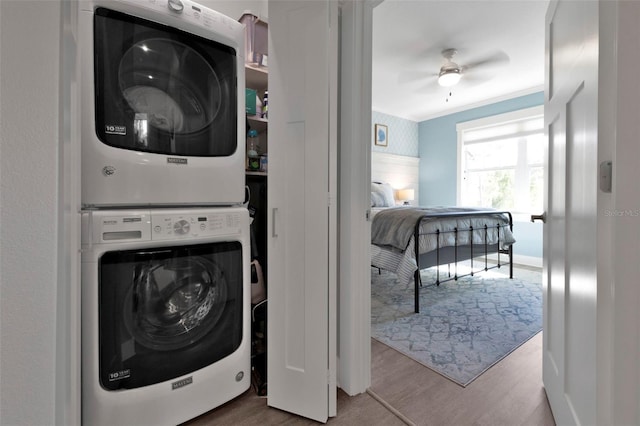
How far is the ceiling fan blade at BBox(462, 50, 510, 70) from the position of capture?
3.30 meters

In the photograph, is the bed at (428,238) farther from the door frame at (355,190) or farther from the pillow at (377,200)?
the pillow at (377,200)

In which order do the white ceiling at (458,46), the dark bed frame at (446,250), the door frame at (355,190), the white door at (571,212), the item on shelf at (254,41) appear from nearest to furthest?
the white door at (571,212) < the door frame at (355,190) < the item on shelf at (254,41) < the dark bed frame at (446,250) < the white ceiling at (458,46)

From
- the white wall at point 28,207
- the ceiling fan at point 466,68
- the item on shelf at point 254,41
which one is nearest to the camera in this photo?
the white wall at point 28,207

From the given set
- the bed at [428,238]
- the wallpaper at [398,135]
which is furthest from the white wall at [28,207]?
the wallpaper at [398,135]

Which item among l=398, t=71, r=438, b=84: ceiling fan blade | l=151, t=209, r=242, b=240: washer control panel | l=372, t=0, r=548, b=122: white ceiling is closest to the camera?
l=151, t=209, r=242, b=240: washer control panel

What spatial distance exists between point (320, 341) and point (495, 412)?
2.90 ft

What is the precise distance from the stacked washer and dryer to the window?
460 cm

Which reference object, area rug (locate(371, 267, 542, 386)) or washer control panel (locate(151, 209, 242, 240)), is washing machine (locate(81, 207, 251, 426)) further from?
area rug (locate(371, 267, 542, 386))

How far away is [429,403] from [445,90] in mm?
4360

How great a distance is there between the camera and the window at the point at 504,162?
4359mm

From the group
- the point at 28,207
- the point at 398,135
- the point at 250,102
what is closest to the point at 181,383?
the point at 28,207

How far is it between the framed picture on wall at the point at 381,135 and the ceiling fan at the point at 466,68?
1.38m

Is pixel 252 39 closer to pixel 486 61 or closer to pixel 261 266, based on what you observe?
pixel 261 266

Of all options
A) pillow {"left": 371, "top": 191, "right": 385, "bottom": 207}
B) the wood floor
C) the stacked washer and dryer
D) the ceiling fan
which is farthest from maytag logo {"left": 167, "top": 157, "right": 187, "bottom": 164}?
A: pillow {"left": 371, "top": 191, "right": 385, "bottom": 207}
